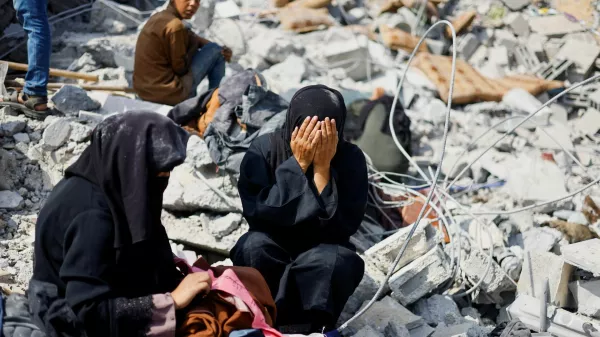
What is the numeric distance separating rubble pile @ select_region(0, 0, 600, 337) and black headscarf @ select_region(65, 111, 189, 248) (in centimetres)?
132

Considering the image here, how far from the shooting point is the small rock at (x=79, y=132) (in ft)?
16.0

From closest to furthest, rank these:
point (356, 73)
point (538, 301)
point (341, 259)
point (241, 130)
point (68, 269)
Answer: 1. point (68, 269)
2. point (341, 259)
3. point (538, 301)
4. point (241, 130)
5. point (356, 73)

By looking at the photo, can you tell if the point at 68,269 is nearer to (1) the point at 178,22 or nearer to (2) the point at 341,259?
(2) the point at 341,259

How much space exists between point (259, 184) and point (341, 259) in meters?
0.58

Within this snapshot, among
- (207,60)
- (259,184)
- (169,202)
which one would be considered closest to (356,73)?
(207,60)

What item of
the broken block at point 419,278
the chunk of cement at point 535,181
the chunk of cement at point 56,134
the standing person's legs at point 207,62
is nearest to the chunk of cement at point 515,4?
→ the chunk of cement at point 535,181

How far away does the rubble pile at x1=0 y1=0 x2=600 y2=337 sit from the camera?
4.16 m

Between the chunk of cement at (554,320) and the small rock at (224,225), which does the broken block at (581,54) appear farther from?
the small rock at (224,225)

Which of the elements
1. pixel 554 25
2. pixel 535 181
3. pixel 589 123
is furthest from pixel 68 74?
pixel 554 25

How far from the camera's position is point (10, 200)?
14.5ft

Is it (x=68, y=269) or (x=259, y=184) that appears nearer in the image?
(x=68, y=269)

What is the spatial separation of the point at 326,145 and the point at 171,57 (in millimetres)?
2698

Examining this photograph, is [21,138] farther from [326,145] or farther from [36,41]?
[326,145]

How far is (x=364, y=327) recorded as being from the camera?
12.0ft
